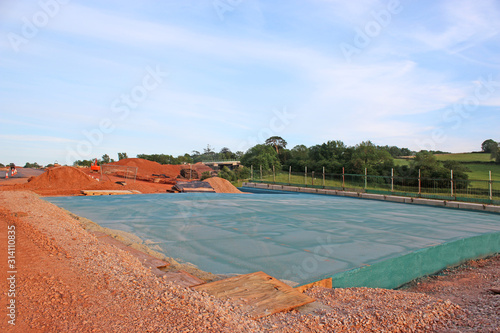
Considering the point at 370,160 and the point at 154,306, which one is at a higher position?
the point at 370,160

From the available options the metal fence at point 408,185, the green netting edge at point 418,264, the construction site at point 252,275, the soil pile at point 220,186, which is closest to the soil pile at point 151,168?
the soil pile at point 220,186

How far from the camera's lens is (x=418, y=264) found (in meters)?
4.74

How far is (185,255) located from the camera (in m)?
4.34

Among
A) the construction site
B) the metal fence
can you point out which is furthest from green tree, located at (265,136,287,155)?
the construction site

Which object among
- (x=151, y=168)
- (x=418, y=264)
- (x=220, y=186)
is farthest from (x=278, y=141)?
(x=418, y=264)

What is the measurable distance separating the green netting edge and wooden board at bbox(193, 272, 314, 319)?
2.70 ft

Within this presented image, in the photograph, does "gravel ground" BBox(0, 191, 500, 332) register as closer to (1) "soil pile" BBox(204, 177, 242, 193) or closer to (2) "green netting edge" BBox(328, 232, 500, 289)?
(2) "green netting edge" BBox(328, 232, 500, 289)

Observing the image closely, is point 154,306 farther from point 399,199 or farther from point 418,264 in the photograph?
point 399,199

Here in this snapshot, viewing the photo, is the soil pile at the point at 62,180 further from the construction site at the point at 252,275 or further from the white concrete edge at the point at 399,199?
the construction site at the point at 252,275

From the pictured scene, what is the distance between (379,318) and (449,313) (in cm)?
77

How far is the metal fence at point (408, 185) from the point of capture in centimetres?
1165

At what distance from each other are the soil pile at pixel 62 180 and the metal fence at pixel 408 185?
37.1ft

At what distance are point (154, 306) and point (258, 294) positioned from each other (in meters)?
0.92

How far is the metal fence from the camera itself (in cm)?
1165
